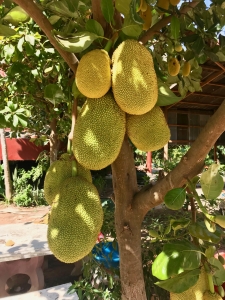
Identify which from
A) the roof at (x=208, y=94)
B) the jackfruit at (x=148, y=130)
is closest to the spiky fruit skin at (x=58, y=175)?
the jackfruit at (x=148, y=130)

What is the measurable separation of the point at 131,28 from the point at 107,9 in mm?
61

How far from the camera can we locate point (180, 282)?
0.57 m

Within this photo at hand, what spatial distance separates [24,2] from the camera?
0.57 m

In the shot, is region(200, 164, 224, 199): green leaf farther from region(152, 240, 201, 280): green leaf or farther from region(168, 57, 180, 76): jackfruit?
region(168, 57, 180, 76): jackfruit

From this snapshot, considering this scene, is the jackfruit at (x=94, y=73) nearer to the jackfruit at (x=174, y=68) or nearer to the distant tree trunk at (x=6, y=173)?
the jackfruit at (x=174, y=68)

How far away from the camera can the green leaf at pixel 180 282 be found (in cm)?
57

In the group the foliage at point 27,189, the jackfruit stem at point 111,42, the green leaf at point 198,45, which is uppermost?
the jackfruit stem at point 111,42

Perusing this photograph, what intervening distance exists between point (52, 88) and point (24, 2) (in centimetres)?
22

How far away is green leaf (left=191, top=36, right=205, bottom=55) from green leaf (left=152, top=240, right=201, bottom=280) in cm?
54

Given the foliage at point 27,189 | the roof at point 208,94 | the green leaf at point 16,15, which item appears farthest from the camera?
the foliage at point 27,189

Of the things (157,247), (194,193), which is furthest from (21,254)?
(194,193)

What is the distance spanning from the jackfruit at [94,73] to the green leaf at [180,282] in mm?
412

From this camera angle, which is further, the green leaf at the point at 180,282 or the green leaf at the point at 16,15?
the green leaf at the point at 16,15

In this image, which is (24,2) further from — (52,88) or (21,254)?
(21,254)
